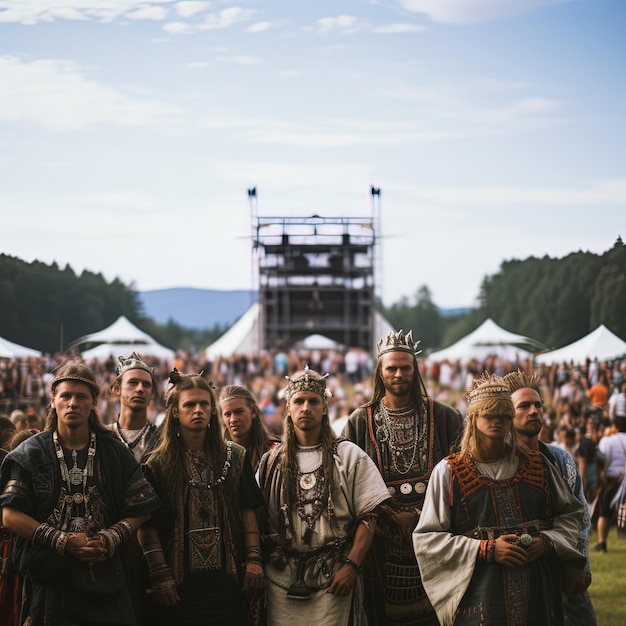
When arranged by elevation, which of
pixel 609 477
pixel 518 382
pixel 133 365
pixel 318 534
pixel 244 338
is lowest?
pixel 609 477

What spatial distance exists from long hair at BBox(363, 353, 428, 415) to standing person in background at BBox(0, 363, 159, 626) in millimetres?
1567

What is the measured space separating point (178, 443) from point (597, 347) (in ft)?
36.6

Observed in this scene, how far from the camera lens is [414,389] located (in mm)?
5793

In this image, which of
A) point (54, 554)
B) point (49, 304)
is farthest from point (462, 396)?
point (49, 304)

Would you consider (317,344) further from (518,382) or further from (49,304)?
(518,382)

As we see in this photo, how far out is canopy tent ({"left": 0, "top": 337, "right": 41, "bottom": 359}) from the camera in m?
14.9

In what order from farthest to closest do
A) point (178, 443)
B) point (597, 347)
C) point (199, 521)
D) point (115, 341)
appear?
point (115, 341)
point (597, 347)
point (178, 443)
point (199, 521)

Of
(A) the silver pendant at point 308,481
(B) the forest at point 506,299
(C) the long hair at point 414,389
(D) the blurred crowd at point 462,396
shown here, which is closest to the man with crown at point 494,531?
(A) the silver pendant at point 308,481

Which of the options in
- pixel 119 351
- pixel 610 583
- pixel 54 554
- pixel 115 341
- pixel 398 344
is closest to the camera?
pixel 54 554

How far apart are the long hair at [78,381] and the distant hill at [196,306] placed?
38412 millimetres

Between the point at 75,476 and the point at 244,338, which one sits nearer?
the point at 75,476

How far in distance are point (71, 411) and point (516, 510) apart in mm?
→ 1914

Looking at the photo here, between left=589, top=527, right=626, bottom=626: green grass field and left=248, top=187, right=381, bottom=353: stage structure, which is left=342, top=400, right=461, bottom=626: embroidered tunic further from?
left=248, top=187, right=381, bottom=353: stage structure

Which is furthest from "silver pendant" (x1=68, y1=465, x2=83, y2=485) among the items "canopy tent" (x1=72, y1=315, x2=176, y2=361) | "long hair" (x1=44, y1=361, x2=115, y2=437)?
"canopy tent" (x1=72, y1=315, x2=176, y2=361)
